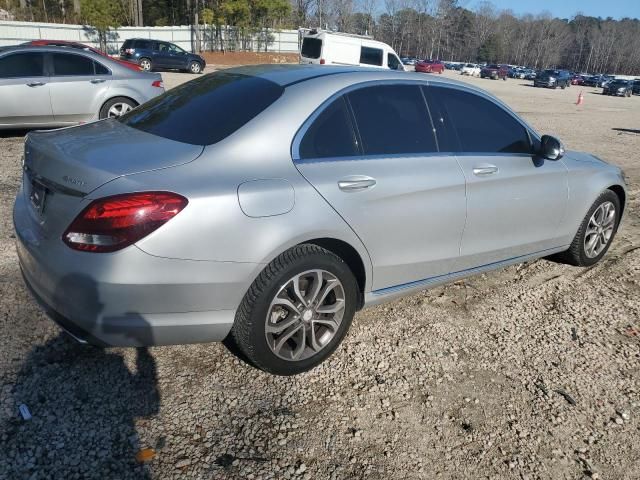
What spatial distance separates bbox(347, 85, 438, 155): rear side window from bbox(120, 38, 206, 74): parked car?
90.3 feet

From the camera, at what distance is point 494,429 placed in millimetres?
2711

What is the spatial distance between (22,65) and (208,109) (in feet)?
22.4

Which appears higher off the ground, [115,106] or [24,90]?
[24,90]

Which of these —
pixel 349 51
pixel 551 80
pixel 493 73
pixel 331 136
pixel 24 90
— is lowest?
pixel 493 73

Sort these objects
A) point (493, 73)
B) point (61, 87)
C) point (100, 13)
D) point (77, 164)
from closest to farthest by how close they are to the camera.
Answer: point (77, 164) < point (61, 87) < point (100, 13) < point (493, 73)

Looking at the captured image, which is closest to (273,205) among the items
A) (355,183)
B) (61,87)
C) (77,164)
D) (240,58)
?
(355,183)

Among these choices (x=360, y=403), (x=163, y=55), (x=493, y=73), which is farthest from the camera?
(x=493, y=73)

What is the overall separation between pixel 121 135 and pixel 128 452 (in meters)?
1.68

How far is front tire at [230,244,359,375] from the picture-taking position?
8.93ft

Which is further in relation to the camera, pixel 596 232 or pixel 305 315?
pixel 596 232

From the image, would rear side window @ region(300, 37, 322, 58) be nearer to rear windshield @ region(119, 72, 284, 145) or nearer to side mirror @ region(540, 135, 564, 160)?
side mirror @ region(540, 135, 564, 160)

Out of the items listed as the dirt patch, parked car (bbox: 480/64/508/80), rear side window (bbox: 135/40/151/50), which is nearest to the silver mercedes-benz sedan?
rear side window (bbox: 135/40/151/50)

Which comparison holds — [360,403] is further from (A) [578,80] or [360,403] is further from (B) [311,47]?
(A) [578,80]

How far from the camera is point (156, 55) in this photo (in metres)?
28.9
